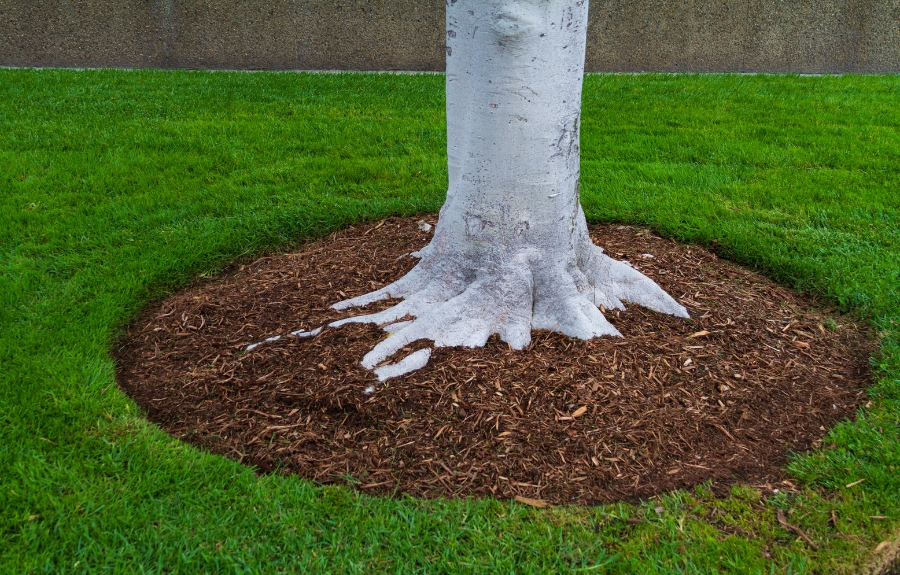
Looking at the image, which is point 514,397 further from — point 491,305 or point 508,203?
point 508,203

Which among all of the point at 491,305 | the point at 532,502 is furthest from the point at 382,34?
the point at 532,502

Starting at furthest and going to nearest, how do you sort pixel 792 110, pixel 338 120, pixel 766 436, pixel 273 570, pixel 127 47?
pixel 127 47
pixel 792 110
pixel 338 120
pixel 766 436
pixel 273 570

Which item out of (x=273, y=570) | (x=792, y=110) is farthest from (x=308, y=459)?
(x=792, y=110)

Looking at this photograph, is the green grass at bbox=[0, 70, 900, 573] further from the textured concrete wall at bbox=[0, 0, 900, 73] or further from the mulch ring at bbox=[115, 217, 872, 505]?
the textured concrete wall at bbox=[0, 0, 900, 73]

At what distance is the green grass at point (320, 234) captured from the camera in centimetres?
250

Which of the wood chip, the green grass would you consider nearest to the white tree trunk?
the wood chip

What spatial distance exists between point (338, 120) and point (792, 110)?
4.87m

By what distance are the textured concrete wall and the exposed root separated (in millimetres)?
7898

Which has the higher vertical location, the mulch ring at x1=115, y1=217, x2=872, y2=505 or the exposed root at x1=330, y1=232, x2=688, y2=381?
the exposed root at x1=330, y1=232, x2=688, y2=381

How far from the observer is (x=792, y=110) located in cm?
792

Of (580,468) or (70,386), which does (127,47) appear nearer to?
(70,386)

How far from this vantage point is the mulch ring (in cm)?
283

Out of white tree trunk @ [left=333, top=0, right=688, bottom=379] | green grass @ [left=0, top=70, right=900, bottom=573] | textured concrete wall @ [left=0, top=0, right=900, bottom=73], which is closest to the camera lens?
green grass @ [left=0, top=70, right=900, bottom=573]

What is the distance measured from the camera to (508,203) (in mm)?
3443
